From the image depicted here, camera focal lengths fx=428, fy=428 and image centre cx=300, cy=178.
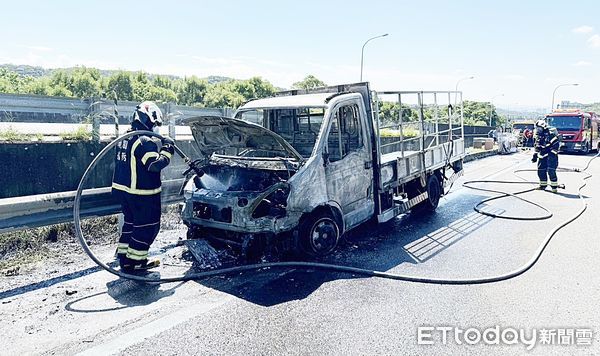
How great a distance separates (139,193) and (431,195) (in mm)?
5294

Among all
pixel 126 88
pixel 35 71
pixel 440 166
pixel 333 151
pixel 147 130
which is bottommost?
pixel 440 166

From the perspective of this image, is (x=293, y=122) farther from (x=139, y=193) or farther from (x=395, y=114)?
(x=139, y=193)

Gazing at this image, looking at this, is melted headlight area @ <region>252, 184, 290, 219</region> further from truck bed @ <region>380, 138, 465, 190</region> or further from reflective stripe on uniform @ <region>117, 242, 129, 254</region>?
truck bed @ <region>380, 138, 465, 190</region>

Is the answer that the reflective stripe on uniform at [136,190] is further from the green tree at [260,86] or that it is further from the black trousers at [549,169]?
the green tree at [260,86]

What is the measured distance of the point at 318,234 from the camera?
5129 millimetres

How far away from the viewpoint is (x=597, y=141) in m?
26.8

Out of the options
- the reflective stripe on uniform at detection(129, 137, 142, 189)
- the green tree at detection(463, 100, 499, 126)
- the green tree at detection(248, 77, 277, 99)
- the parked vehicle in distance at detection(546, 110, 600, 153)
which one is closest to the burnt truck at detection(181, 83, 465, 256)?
the reflective stripe on uniform at detection(129, 137, 142, 189)

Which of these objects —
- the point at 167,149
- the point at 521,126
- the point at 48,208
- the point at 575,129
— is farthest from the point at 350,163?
the point at 521,126

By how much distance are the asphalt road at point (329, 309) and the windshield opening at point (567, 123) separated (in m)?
22.0

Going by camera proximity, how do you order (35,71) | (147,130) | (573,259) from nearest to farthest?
(147,130), (573,259), (35,71)

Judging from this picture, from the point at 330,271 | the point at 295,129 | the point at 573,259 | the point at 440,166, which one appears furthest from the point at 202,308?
the point at 440,166

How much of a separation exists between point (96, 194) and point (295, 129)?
9.36 feet

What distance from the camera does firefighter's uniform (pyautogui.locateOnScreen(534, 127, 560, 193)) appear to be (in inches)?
409

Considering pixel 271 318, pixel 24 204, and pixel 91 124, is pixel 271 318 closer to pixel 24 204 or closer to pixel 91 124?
pixel 24 204
